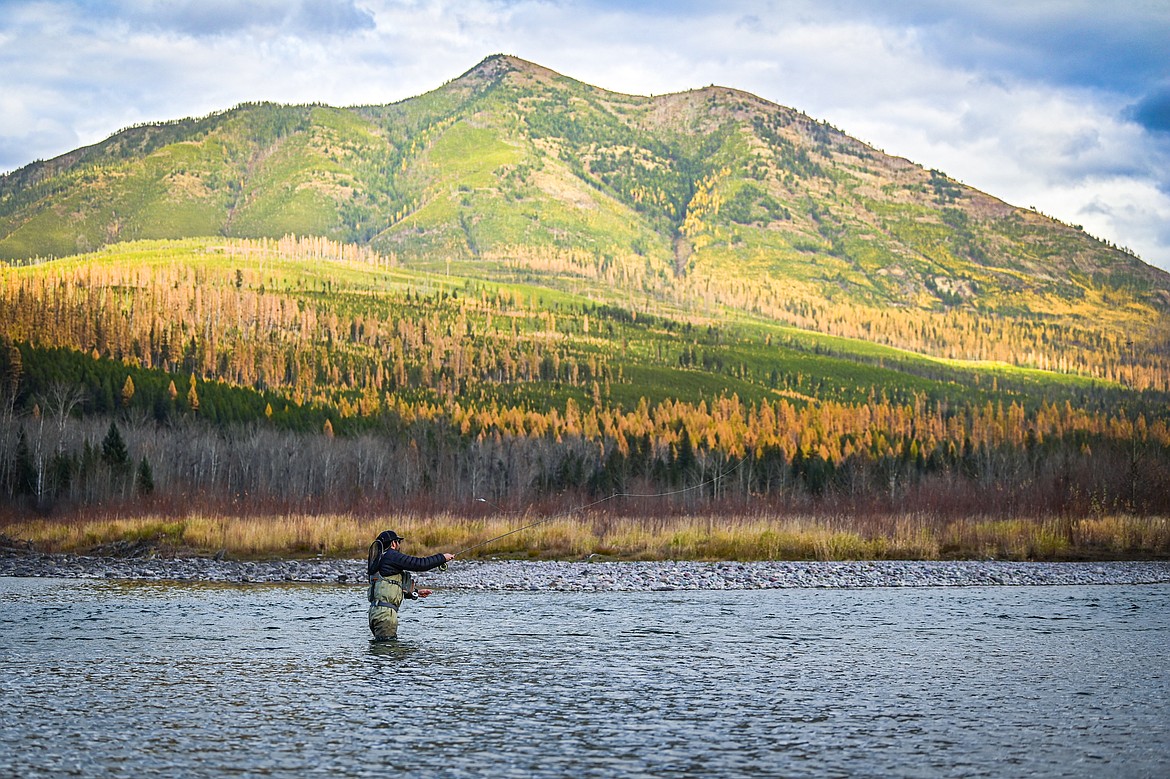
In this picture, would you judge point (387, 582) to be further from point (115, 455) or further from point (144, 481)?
point (115, 455)

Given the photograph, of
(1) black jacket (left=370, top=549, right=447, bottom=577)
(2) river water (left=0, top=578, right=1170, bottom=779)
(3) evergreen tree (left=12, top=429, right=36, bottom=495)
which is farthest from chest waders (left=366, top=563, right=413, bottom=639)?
(3) evergreen tree (left=12, top=429, right=36, bottom=495)

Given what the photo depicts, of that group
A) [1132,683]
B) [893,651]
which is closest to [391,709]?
[893,651]

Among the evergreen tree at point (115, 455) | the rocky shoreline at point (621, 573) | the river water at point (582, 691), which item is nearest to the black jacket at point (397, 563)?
the river water at point (582, 691)

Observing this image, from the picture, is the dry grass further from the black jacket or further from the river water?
A: the black jacket

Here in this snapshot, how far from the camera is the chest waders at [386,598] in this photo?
25078mm

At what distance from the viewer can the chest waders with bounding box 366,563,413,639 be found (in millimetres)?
25078

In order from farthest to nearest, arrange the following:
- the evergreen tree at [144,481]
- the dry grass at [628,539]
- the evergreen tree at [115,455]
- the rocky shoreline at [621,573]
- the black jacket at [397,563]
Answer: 1. the evergreen tree at [115,455]
2. the evergreen tree at [144,481]
3. the dry grass at [628,539]
4. the rocky shoreline at [621,573]
5. the black jacket at [397,563]

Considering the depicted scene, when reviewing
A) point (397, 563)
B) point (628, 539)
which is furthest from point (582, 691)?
point (628, 539)

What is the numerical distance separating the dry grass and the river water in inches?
732

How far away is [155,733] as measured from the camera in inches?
661

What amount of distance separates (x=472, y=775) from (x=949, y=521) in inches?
2197

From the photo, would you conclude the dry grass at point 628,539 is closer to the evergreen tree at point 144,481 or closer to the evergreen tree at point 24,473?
the evergreen tree at point 144,481

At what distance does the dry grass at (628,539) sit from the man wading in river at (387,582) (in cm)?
2575

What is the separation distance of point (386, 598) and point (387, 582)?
36 centimetres
